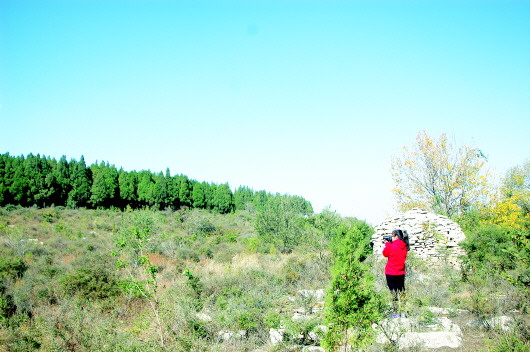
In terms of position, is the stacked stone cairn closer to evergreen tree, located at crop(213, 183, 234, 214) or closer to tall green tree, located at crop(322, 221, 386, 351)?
tall green tree, located at crop(322, 221, 386, 351)

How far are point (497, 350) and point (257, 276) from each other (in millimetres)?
7359

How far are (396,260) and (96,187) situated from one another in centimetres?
4396

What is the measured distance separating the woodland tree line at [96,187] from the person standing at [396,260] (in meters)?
14.2

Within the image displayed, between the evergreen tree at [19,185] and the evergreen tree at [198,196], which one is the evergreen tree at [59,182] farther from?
the evergreen tree at [198,196]

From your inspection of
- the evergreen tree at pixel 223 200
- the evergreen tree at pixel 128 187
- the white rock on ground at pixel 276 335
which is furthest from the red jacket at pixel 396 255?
the evergreen tree at pixel 223 200

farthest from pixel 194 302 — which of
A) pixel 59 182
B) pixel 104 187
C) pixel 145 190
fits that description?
pixel 145 190

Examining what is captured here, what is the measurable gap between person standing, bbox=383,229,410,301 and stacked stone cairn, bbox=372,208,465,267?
8.00 metres

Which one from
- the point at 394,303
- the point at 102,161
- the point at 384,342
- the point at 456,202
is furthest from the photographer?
the point at 102,161

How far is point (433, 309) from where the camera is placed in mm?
7547

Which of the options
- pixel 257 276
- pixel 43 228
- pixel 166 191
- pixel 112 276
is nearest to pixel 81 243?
pixel 43 228

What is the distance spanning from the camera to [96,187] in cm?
4347

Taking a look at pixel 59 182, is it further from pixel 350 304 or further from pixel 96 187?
pixel 350 304

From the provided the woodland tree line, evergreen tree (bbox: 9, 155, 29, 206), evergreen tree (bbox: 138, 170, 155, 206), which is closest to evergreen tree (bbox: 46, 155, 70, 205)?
the woodland tree line

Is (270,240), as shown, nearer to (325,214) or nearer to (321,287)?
(325,214)
